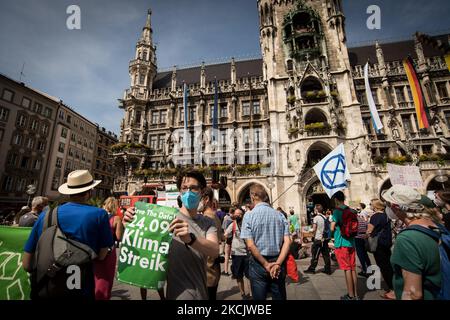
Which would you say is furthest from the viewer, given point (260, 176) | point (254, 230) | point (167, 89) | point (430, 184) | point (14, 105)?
point (167, 89)

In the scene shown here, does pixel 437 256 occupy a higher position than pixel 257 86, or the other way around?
pixel 257 86

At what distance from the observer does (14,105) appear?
27.4 metres

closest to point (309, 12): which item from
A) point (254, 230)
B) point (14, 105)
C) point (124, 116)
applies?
point (124, 116)

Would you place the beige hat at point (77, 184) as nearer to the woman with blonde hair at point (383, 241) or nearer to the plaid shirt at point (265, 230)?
the plaid shirt at point (265, 230)

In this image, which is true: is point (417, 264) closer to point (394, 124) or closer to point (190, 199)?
point (190, 199)

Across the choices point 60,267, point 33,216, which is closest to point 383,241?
point 60,267

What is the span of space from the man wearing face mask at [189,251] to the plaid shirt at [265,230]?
1.21 m

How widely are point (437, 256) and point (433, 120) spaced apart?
30.0 m

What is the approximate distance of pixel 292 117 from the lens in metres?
22.2

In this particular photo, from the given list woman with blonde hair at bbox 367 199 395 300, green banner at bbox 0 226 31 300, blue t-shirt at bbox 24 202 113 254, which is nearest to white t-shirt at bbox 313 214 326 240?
woman with blonde hair at bbox 367 199 395 300

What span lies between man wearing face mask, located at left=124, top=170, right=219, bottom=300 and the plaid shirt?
1211 mm

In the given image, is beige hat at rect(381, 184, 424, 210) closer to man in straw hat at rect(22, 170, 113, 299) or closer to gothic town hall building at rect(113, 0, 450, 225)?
man in straw hat at rect(22, 170, 113, 299)

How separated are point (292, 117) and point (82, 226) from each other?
22.5 m
